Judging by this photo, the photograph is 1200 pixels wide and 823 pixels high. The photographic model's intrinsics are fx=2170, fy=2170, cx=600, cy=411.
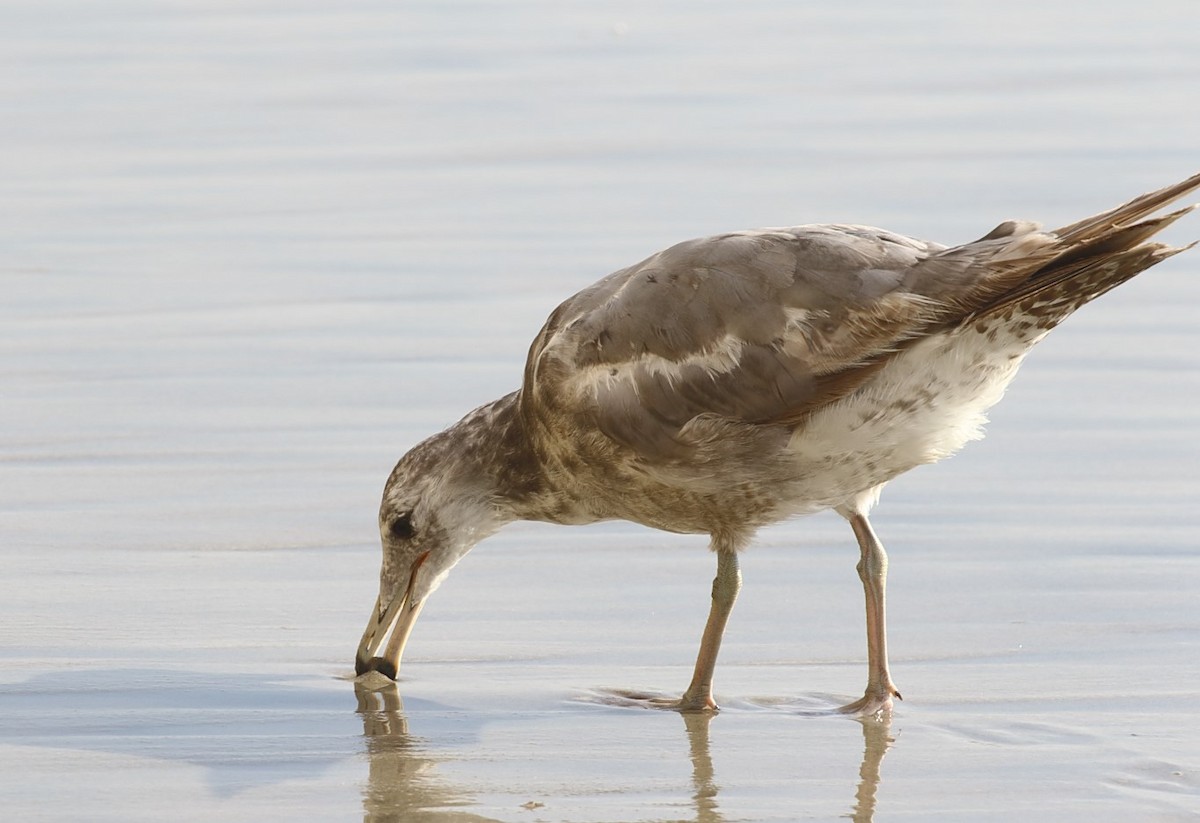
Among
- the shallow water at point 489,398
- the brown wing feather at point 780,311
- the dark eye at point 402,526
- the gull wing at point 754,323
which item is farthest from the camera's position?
the dark eye at point 402,526

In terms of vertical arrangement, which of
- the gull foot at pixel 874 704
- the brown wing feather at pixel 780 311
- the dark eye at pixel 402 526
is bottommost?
the gull foot at pixel 874 704

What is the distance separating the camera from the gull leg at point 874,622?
5.45 meters

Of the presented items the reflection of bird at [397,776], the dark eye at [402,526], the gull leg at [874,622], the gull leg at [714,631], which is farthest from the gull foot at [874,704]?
the dark eye at [402,526]

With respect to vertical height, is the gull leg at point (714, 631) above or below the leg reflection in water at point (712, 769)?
above

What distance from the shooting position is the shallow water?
5.02 metres

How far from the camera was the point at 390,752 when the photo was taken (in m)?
5.11

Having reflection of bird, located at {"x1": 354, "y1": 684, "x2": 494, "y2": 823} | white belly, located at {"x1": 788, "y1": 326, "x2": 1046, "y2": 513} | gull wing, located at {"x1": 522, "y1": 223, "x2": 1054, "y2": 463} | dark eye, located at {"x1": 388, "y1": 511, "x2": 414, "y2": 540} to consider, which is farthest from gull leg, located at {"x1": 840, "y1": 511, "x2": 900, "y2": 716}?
dark eye, located at {"x1": 388, "y1": 511, "x2": 414, "y2": 540}

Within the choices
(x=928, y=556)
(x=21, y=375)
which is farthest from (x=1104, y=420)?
(x=21, y=375)

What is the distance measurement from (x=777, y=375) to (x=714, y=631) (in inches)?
28.1

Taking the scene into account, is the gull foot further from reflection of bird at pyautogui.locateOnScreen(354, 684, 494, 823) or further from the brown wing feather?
reflection of bird at pyautogui.locateOnScreen(354, 684, 494, 823)

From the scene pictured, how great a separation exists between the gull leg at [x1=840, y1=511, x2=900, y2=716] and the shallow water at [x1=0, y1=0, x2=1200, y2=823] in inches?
3.7

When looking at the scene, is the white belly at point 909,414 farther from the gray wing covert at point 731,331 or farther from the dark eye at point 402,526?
the dark eye at point 402,526

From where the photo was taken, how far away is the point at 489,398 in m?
8.07

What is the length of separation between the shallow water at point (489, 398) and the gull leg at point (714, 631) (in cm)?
9
